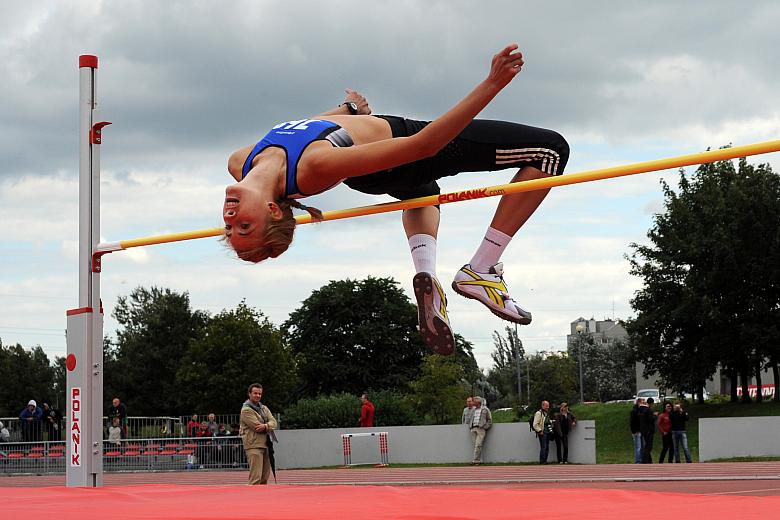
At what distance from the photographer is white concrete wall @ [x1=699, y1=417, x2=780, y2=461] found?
691 inches

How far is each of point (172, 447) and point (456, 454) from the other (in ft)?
16.1

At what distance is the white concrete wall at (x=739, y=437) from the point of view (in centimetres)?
1755

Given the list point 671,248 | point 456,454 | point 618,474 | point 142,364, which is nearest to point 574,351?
point 142,364

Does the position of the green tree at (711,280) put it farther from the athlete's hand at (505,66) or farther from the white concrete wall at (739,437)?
the athlete's hand at (505,66)

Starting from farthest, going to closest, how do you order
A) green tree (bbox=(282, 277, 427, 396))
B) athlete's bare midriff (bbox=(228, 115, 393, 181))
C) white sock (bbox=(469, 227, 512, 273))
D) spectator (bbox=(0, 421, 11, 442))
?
green tree (bbox=(282, 277, 427, 396)) → spectator (bbox=(0, 421, 11, 442)) → white sock (bbox=(469, 227, 512, 273)) → athlete's bare midriff (bbox=(228, 115, 393, 181))

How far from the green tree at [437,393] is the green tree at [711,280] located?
6994 millimetres

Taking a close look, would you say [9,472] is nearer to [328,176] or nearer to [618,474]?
[618,474]

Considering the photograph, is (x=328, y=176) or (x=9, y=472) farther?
(x=9, y=472)

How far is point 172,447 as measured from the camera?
18078 mm

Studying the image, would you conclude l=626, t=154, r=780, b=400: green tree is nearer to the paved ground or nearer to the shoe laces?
the paved ground

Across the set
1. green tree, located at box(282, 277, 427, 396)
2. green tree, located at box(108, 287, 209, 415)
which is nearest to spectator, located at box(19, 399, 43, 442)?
green tree, located at box(282, 277, 427, 396)

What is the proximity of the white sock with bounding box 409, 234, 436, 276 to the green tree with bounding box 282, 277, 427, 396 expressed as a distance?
2336 centimetres

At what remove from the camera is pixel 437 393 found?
3044 cm

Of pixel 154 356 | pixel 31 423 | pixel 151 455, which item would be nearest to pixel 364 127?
pixel 151 455
